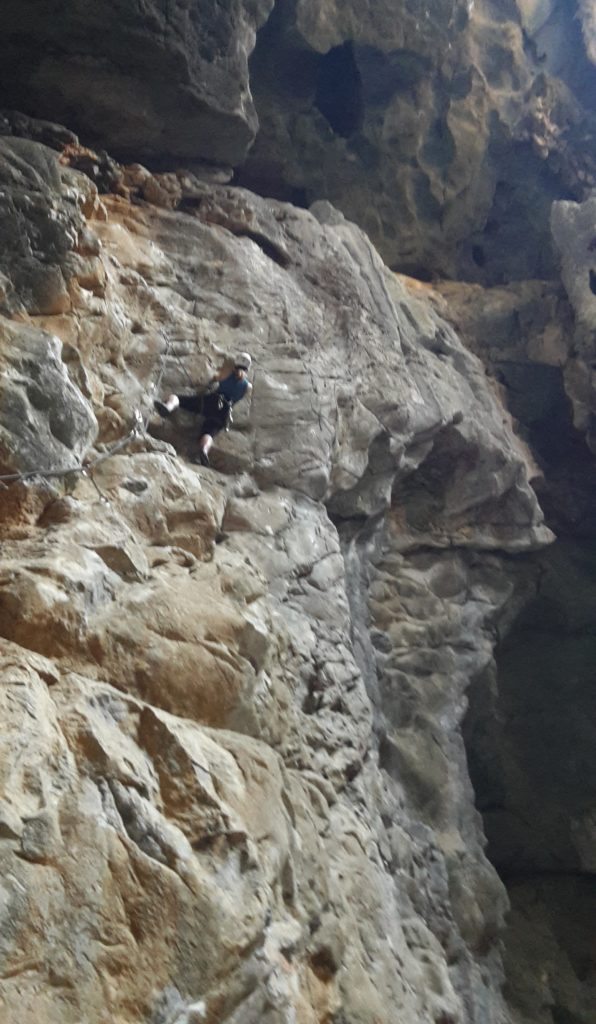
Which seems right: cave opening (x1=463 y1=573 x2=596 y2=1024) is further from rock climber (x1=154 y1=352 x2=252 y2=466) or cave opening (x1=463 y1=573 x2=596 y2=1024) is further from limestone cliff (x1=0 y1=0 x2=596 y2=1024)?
rock climber (x1=154 y1=352 x2=252 y2=466)

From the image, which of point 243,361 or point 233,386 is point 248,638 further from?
point 243,361

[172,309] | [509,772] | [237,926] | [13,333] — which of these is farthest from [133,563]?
[509,772]

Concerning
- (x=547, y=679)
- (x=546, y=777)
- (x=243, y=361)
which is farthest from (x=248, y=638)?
(x=547, y=679)

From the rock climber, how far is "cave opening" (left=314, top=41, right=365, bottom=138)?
31.6 ft

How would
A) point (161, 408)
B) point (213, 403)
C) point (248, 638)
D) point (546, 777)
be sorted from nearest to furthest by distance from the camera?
point (248, 638) → point (161, 408) → point (213, 403) → point (546, 777)

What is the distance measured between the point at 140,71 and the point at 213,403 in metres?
5.20

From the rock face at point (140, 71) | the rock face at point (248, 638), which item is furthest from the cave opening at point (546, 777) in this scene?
the rock face at point (140, 71)

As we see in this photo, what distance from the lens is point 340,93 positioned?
1570 centimetres

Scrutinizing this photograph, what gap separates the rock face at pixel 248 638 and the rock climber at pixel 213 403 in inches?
9.6

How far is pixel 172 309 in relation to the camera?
9086 millimetres

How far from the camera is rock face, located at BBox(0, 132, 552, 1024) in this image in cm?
416

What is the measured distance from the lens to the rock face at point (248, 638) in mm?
4156

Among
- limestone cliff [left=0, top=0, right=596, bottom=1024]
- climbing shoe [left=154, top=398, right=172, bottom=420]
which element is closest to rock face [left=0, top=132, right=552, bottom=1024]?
limestone cliff [left=0, top=0, right=596, bottom=1024]

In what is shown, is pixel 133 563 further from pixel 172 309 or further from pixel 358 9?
pixel 358 9
